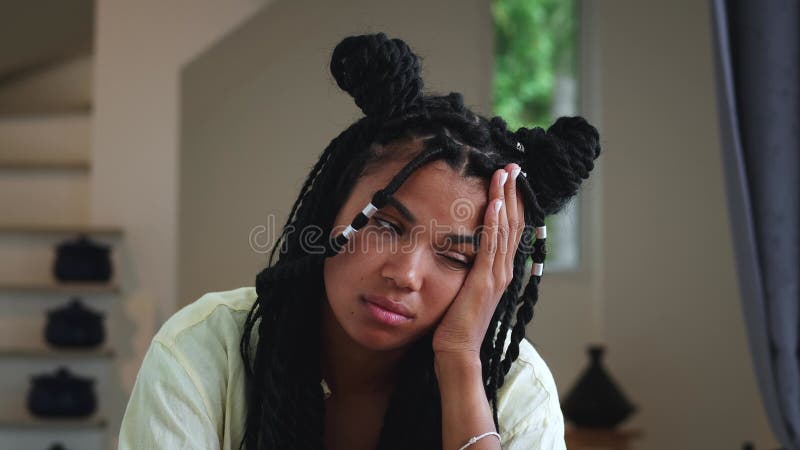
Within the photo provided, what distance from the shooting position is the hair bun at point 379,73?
4.01 feet

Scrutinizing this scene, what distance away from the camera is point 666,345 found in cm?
438

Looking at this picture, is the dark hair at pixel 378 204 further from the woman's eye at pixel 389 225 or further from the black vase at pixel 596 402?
the black vase at pixel 596 402

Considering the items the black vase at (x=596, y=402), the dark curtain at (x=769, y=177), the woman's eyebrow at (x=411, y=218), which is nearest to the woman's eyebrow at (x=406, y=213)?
the woman's eyebrow at (x=411, y=218)

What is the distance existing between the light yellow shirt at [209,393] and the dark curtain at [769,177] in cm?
109

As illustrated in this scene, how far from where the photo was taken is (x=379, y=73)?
1.23 metres

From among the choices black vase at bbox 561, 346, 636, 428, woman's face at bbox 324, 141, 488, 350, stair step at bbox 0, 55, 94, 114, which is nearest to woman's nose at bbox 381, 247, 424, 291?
woman's face at bbox 324, 141, 488, 350

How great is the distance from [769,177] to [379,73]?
1413 mm

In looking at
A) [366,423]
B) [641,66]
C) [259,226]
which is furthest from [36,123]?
[366,423]

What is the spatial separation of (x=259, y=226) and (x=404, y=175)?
3.37 metres

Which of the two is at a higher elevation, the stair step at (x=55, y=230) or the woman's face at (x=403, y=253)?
the stair step at (x=55, y=230)

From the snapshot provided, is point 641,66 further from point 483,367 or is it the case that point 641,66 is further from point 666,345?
point 483,367

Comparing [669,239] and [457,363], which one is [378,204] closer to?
[457,363]

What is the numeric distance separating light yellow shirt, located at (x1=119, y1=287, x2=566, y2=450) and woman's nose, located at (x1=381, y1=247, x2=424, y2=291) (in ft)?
0.87

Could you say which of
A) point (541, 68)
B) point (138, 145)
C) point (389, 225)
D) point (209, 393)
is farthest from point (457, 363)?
Answer: point (541, 68)
